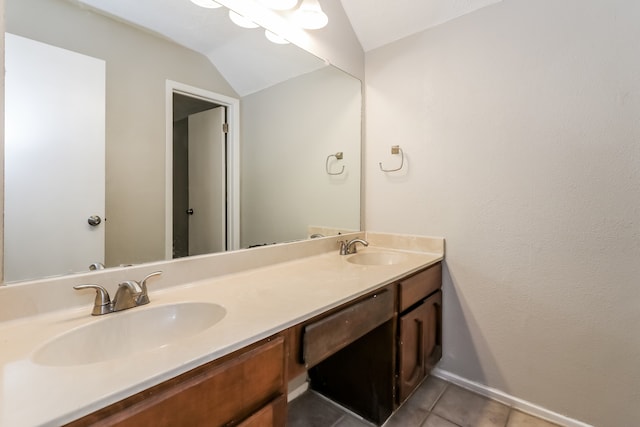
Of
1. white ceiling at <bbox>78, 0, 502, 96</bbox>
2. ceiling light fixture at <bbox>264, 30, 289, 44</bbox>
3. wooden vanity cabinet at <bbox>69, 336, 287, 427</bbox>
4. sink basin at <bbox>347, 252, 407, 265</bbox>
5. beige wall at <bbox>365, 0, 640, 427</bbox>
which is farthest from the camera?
sink basin at <bbox>347, 252, 407, 265</bbox>

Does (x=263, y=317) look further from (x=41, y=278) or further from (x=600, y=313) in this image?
(x=600, y=313)

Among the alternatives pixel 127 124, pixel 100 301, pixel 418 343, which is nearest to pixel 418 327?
pixel 418 343

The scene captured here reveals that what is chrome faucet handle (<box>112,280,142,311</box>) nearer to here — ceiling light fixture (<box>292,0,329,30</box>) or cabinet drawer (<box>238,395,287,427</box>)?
cabinet drawer (<box>238,395,287,427</box>)

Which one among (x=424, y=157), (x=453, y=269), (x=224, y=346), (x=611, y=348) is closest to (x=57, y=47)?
(x=224, y=346)

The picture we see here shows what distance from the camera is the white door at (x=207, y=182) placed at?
1282 millimetres

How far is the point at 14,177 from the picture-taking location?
0.86m

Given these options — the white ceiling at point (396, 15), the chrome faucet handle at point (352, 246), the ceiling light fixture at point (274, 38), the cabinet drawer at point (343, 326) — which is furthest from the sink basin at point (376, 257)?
the white ceiling at point (396, 15)

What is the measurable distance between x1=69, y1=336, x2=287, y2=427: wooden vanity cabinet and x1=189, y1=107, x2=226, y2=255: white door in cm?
63

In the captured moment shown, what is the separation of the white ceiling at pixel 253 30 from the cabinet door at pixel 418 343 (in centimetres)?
144

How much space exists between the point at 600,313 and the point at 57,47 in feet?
7.76

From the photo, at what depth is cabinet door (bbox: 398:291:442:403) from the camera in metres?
1.39

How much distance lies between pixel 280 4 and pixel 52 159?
1.22 m

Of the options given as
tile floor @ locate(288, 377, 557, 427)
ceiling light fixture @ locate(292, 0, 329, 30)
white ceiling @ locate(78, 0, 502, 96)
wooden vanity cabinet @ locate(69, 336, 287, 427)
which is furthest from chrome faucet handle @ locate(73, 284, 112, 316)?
ceiling light fixture @ locate(292, 0, 329, 30)

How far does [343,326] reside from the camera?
1.05m
